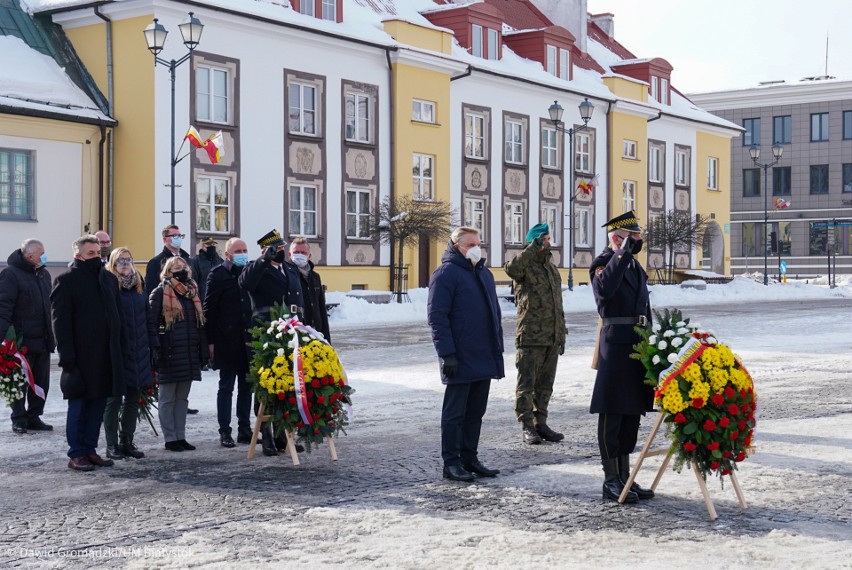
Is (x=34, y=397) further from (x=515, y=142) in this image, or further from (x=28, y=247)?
(x=515, y=142)

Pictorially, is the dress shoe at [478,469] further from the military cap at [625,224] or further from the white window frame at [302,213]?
the white window frame at [302,213]

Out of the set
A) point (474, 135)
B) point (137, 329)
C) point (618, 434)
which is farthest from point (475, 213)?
point (618, 434)

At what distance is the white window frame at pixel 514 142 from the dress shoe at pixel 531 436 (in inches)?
1215

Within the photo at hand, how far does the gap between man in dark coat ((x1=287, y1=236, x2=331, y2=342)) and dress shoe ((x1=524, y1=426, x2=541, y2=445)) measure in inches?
75.6

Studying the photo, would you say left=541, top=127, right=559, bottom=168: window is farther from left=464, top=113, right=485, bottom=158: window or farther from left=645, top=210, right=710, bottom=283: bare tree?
left=645, top=210, right=710, bottom=283: bare tree

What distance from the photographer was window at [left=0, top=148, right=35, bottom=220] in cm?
2773

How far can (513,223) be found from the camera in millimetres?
41531

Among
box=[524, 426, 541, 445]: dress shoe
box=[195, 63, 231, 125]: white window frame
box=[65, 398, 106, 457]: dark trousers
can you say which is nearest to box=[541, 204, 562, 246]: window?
box=[195, 63, 231, 125]: white window frame

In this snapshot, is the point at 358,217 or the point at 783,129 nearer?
the point at 358,217

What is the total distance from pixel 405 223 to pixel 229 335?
23.5 m

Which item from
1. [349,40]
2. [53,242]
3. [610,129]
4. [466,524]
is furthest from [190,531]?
[610,129]

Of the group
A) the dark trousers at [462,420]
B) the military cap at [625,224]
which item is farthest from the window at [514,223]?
the military cap at [625,224]

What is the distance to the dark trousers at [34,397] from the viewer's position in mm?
11445

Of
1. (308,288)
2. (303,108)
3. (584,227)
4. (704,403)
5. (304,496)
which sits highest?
(303,108)
